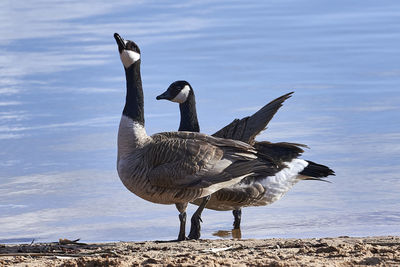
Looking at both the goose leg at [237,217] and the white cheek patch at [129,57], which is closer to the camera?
the white cheek patch at [129,57]

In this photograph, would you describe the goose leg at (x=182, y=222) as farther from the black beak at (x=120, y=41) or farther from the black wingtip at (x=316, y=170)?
the black wingtip at (x=316, y=170)

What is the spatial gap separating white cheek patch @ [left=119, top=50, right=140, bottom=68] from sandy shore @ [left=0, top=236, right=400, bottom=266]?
1927 millimetres

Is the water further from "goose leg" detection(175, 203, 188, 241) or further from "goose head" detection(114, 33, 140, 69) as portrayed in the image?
"goose head" detection(114, 33, 140, 69)

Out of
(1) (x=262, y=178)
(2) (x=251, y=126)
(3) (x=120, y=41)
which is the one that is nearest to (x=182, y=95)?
(2) (x=251, y=126)

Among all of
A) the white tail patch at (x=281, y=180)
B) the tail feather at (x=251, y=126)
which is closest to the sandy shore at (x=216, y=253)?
the white tail patch at (x=281, y=180)

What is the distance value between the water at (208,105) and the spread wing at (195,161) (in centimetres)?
85

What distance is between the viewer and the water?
8578mm

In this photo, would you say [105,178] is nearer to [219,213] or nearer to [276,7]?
[219,213]

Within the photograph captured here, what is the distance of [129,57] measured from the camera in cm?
813

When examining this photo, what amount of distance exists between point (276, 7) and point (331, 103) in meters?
11.0

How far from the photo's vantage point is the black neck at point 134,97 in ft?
25.9

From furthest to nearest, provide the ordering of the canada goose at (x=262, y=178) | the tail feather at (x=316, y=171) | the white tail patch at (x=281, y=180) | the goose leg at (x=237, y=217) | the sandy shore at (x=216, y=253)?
the tail feather at (x=316, y=171) < the white tail patch at (x=281, y=180) < the goose leg at (x=237, y=217) < the canada goose at (x=262, y=178) < the sandy shore at (x=216, y=253)

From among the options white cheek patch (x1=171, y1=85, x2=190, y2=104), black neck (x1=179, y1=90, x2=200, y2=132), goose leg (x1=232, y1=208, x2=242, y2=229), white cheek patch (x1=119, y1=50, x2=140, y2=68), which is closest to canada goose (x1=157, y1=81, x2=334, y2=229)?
goose leg (x1=232, y1=208, x2=242, y2=229)

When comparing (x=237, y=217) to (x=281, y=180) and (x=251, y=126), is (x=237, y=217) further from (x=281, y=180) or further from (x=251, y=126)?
(x=251, y=126)
